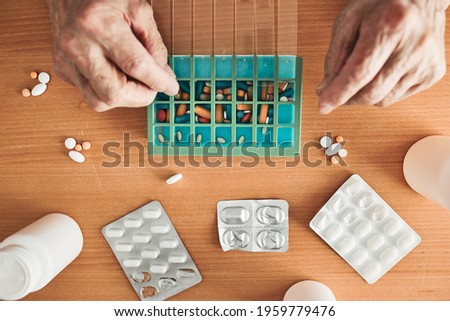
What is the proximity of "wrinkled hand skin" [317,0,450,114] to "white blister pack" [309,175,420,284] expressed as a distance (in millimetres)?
240

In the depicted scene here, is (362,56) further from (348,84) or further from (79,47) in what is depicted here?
(79,47)

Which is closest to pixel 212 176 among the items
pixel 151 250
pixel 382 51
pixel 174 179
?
pixel 174 179

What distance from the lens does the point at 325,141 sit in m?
0.85

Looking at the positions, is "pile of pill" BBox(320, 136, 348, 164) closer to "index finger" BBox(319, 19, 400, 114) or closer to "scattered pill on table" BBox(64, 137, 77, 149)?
→ "index finger" BBox(319, 19, 400, 114)

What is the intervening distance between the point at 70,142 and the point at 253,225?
370 mm

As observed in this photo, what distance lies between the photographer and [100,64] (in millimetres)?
636

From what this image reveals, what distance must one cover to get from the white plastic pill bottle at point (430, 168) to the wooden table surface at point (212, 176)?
0.08ft

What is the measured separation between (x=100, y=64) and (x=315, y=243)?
0.50m

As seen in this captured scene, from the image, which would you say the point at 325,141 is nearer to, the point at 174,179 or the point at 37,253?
the point at 174,179

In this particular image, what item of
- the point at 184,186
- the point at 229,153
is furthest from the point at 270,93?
the point at 184,186

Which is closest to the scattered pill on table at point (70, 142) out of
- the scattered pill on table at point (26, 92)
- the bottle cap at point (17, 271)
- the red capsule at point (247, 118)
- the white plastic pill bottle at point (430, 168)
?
the scattered pill on table at point (26, 92)

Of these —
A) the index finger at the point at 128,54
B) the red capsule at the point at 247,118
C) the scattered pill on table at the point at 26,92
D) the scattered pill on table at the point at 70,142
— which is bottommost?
the scattered pill on table at the point at 70,142

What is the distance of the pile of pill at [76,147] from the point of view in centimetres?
87

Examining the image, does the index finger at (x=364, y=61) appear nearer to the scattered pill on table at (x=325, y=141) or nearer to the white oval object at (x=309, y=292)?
the scattered pill on table at (x=325, y=141)
